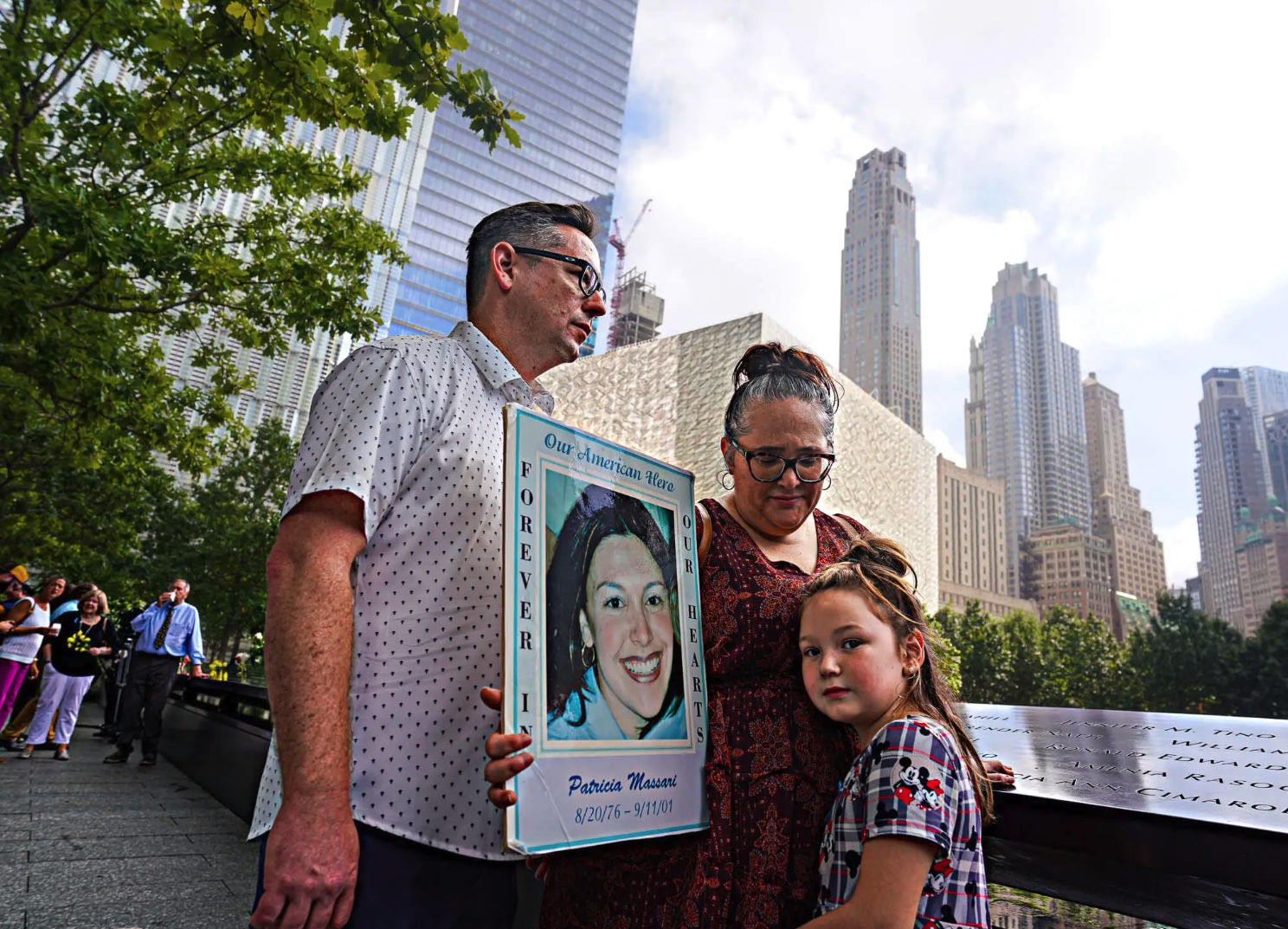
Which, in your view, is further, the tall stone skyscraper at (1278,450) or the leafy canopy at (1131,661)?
the tall stone skyscraper at (1278,450)

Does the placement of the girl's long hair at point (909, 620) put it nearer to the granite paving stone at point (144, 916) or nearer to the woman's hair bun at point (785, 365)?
the woman's hair bun at point (785, 365)

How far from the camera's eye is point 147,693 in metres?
7.42

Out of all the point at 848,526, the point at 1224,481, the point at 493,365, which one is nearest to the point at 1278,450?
the point at 1224,481

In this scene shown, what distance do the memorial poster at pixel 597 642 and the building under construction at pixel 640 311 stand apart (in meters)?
72.2

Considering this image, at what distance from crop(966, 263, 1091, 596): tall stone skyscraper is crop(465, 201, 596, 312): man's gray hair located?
129 meters

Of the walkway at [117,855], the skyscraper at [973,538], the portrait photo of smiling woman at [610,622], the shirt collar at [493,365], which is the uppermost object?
the skyscraper at [973,538]

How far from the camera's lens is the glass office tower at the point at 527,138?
85312mm

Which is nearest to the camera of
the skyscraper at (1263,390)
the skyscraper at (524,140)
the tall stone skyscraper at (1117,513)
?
the skyscraper at (524,140)

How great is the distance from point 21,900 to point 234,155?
7.26 m

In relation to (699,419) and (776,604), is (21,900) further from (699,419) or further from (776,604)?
(699,419)

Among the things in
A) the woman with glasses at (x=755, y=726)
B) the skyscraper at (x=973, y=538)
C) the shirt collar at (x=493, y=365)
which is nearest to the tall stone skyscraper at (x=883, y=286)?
the skyscraper at (x=973, y=538)

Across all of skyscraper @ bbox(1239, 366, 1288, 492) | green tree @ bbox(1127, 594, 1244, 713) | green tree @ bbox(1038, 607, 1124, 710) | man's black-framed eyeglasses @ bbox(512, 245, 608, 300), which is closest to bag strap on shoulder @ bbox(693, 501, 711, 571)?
man's black-framed eyeglasses @ bbox(512, 245, 608, 300)

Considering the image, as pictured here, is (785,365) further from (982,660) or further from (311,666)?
(982,660)

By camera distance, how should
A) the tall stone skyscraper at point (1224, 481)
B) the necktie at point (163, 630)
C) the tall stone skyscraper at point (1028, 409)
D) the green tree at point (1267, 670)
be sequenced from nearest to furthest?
the necktie at point (163, 630) → the green tree at point (1267, 670) → the tall stone skyscraper at point (1224, 481) → the tall stone skyscraper at point (1028, 409)
